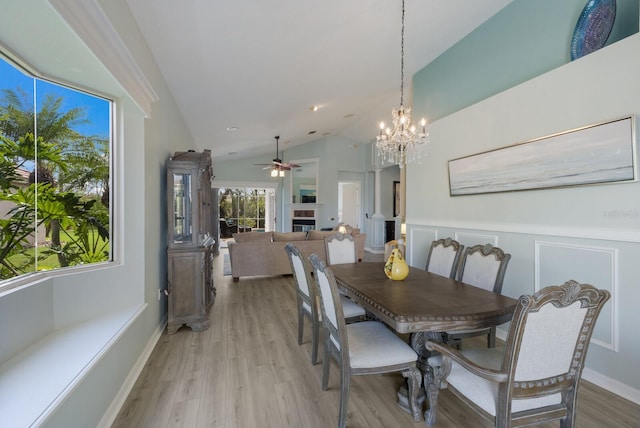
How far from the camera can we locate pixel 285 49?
9.07 ft

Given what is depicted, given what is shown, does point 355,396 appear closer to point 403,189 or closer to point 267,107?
point 403,189

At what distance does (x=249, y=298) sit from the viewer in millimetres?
3990

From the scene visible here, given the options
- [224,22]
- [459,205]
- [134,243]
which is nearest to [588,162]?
[459,205]

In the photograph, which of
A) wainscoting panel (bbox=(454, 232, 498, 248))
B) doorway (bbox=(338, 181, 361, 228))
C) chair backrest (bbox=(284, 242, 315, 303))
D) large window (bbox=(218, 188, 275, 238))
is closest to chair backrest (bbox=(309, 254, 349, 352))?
chair backrest (bbox=(284, 242, 315, 303))

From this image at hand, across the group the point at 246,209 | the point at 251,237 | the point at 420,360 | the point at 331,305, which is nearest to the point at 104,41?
the point at 331,305

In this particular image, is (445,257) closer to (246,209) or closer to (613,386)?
(613,386)

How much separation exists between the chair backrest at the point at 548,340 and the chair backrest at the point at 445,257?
1406mm

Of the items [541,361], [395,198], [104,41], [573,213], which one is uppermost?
[104,41]

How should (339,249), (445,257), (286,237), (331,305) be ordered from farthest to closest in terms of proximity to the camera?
1. (286,237)
2. (339,249)
3. (445,257)
4. (331,305)

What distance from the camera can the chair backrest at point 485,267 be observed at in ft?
7.16

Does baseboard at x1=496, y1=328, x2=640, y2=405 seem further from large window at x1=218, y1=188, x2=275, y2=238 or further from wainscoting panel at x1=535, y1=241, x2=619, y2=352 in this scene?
large window at x1=218, y1=188, x2=275, y2=238

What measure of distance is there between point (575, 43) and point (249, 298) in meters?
4.38

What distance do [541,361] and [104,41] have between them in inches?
103

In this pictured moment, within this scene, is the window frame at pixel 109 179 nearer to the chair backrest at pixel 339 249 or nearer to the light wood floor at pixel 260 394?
the light wood floor at pixel 260 394
